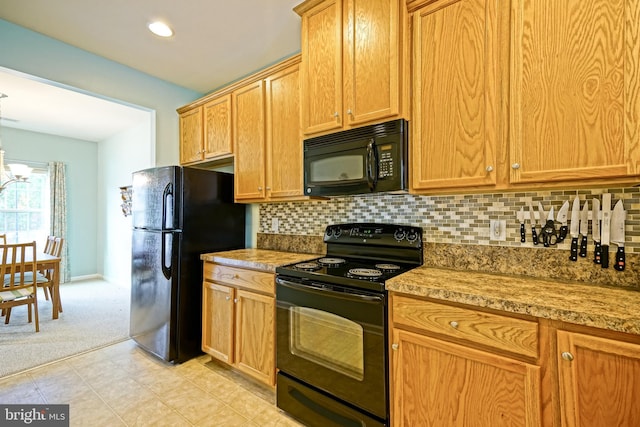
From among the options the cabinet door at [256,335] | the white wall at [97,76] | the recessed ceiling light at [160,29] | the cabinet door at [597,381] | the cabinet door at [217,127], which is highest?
the recessed ceiling light at [160,29]

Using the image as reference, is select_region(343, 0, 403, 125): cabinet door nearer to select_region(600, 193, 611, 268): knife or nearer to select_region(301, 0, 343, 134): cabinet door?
select_region(301, 0, 343, 134): cabinet door

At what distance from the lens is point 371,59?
166 cm

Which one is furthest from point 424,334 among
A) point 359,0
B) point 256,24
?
point 256,24

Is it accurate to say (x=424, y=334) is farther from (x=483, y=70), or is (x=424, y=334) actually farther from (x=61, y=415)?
(x=61, y=415)

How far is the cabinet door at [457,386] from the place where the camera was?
109 centimetres

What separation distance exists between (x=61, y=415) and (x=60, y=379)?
504 millimetres

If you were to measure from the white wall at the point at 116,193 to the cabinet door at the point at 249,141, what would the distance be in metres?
2.70

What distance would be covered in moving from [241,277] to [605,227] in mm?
2034

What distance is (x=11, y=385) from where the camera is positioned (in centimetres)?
208

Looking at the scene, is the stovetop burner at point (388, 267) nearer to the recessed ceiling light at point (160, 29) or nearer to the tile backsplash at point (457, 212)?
the tile backsplash at point (457, 212)

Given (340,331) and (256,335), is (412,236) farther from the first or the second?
(256,335)

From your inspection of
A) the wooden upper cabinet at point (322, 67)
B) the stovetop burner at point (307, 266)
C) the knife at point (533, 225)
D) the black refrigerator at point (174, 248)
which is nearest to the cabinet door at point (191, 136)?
the black refrigerator at point (174, 248)

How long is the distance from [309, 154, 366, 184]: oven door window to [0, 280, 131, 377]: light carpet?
261 cm

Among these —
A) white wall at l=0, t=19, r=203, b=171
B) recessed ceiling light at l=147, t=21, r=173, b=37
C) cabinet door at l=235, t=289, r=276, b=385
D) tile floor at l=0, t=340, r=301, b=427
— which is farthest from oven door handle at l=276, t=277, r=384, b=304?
white wall at l=0, t=19, r=203, b=171
